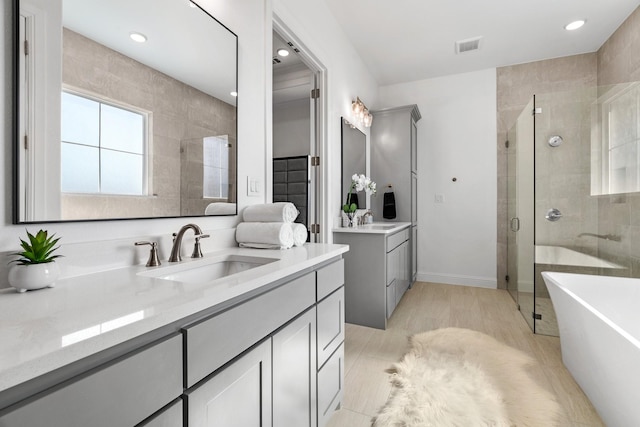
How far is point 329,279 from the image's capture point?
1416mm

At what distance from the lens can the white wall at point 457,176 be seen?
391 cm

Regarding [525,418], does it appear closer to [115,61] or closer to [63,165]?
[63,165]

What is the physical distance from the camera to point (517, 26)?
118 inches

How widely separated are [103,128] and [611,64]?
4.53 metres

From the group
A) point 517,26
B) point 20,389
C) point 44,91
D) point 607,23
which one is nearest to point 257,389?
point 20,389

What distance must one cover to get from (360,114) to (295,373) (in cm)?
288

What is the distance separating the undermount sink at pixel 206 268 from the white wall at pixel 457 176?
3.43m

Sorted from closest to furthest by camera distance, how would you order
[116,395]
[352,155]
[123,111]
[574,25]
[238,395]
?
[116,395], [238,395], [123,111], [574,25], [352,155]

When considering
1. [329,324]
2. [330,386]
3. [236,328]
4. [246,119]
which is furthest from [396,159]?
[236,328]

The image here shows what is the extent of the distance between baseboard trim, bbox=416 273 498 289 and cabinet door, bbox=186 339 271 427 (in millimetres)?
3653

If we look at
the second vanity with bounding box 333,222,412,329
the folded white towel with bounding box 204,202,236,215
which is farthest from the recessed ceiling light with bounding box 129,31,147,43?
the second vanity with bounding box 333,222,412,329

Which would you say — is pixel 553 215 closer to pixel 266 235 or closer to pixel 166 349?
pixel 266 235

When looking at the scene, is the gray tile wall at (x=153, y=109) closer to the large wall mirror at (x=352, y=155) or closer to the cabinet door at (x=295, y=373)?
the cabinet door at (x=295, y=373)

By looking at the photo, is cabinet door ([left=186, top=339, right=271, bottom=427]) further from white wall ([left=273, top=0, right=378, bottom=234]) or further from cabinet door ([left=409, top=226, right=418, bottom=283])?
cabinet door ([left=409, top=226, right=418, bottom=283])
